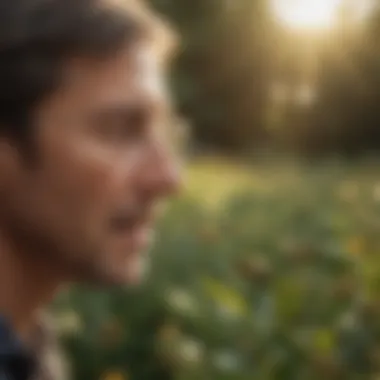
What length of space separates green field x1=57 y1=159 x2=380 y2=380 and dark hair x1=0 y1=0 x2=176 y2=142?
0.44 meters

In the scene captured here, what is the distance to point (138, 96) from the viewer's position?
83 centimetres

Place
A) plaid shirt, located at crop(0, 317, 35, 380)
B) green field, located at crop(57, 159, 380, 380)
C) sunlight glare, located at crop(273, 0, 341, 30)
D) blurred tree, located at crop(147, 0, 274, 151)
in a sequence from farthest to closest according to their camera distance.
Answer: blurred tree, located at crop(147, 0, 274, 151) < sunlight glare, located at crop(273, 0, 341, 30) < green field, located at crop(57, 159, 380, 380) < plaid shirt, located at crop(0, 317, 35, 380)

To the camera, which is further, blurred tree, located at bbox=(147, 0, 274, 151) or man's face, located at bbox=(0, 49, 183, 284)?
blurred tree, located at bbox=(147, 0, 274, 151)

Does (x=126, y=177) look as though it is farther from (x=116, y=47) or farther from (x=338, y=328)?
(x=338, y=328)

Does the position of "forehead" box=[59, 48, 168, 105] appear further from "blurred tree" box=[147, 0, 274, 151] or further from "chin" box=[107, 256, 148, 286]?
"blurred tree" box=[147, 0, 274, 151]

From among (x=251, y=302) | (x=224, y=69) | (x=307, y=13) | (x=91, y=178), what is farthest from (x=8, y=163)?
(x=224, y=69)

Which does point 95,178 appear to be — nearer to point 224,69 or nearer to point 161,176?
point 161,176

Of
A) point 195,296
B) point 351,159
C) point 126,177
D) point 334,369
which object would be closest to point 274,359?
point 334,369

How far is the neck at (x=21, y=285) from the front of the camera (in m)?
0.80

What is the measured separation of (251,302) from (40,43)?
2.05ft

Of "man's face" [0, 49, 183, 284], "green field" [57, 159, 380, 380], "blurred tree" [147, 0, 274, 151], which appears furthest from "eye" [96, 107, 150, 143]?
"blurred tree" [147, 0, 274, 151]

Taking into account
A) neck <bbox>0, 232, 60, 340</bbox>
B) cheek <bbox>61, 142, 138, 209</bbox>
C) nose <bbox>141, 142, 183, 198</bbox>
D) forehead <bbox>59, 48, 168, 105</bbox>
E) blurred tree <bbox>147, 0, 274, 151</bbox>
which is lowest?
neck <bbox>0, 232, 60, 340</bbox>

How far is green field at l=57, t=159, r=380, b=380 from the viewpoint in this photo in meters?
1.10

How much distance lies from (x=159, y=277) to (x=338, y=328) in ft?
1.68
